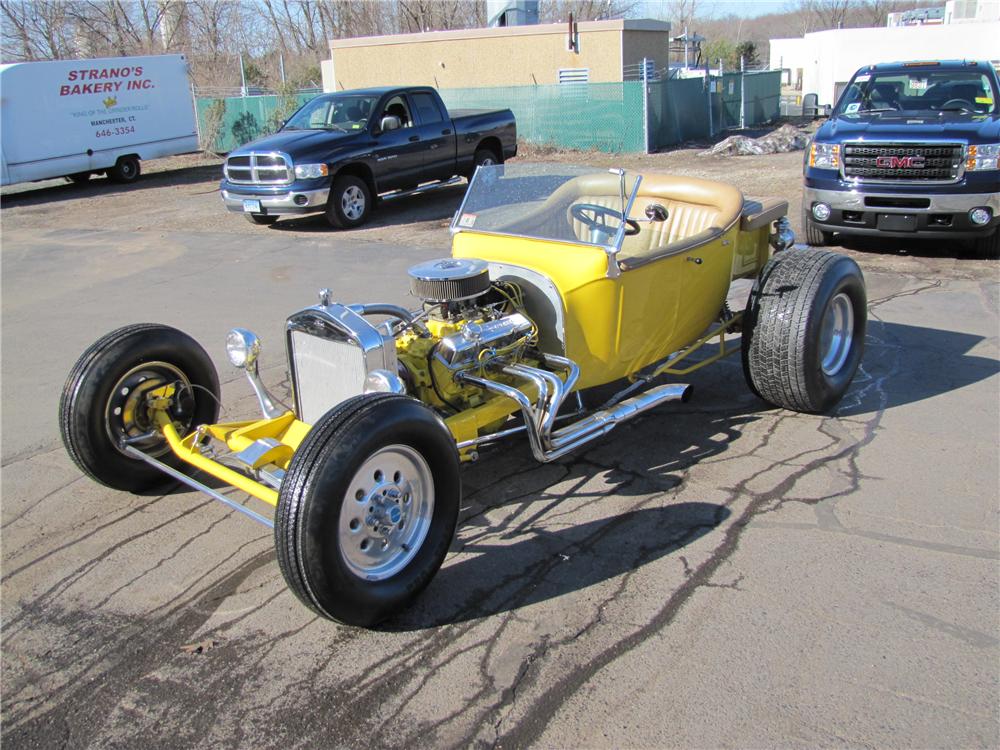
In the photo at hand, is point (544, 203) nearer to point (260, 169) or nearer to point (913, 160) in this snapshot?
point (913, 160)

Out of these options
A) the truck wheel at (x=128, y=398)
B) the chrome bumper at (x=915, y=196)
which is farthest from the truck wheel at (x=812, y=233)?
the truck wheel at (x=128, y=398)

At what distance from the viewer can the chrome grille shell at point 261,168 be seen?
1258 centimetres

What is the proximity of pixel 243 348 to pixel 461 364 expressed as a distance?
3.71ft

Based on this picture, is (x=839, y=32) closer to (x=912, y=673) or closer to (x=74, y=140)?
(x=74, y=140)

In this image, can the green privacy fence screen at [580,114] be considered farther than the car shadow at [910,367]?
Yes

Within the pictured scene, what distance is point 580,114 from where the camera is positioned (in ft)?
68.4

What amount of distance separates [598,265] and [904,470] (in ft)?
6.72

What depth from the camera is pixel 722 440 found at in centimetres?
530

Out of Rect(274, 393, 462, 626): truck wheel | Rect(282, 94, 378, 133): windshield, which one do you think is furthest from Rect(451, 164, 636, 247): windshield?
Rect(282, 94, 378, 133): windshield

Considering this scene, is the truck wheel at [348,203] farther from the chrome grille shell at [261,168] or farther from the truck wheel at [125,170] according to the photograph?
the truck wheel at [125,170]

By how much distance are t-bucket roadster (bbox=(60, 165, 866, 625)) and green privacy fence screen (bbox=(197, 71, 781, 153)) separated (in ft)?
49.0

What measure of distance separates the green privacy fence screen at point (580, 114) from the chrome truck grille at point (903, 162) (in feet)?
37.0

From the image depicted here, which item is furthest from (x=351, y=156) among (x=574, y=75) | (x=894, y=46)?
(x=894, y=46)

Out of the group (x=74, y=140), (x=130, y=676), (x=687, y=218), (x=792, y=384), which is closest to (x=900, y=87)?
(x=687, y=218)
